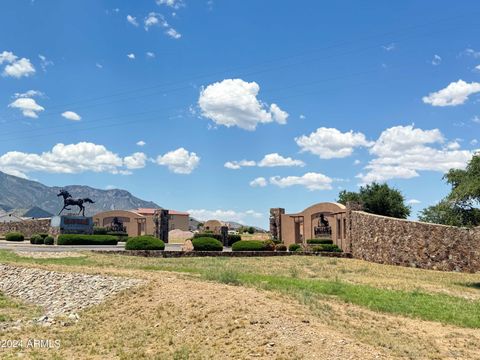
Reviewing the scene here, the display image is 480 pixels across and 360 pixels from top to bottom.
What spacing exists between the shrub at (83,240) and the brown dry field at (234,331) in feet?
102

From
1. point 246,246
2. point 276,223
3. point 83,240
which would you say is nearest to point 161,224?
point 83,240

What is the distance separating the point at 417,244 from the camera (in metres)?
34.7

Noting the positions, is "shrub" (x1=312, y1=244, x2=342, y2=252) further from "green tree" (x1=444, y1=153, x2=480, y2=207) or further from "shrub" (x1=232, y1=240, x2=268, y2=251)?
"green tree" (x1=444, y1=153, x2=480, y2=207)

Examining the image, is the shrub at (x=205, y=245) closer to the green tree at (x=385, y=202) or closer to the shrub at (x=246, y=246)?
the shrub at (x=246, y=246)

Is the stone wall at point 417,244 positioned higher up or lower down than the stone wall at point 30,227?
lower down

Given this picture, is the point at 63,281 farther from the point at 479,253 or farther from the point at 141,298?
the point at 479,253

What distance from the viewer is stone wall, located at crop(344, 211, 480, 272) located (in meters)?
32.1

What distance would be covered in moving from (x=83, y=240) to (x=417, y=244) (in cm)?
3115

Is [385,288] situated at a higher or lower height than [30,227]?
lower

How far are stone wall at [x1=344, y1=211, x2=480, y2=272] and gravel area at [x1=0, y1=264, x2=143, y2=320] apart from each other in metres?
23.1

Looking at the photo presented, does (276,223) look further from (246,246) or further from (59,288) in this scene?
(59,288)

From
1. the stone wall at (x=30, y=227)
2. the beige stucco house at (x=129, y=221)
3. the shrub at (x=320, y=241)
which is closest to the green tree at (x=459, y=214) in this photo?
the shrub at (x=320, y=241)

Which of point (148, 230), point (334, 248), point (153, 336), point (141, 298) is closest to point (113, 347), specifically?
point (153, 336)

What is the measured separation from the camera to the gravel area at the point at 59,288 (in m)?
17.7
